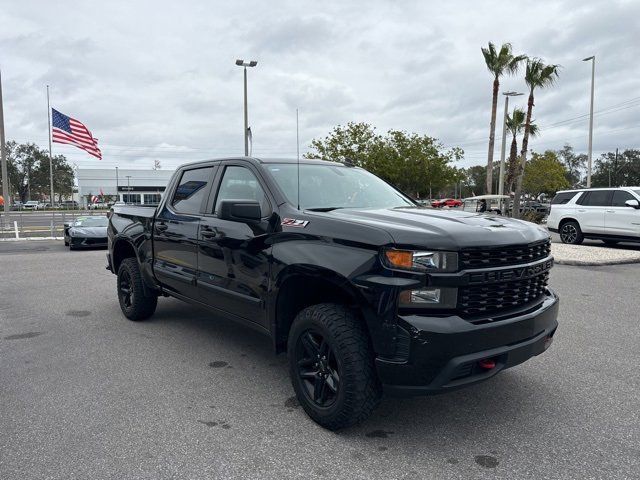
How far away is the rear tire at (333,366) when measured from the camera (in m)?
2.96

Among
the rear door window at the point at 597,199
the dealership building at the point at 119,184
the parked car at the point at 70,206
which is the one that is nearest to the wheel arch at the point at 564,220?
the rear door window at the point at 597,199

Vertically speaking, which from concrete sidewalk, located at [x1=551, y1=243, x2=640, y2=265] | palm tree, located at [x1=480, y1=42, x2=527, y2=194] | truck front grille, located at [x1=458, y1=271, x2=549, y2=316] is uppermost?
palm tree, located at [x1=480, y1=42, x2=527, y2=194]

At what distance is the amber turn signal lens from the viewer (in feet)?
9.36

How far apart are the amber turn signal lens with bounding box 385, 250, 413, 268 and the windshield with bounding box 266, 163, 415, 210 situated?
1.06 meters

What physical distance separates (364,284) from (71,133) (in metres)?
26.8

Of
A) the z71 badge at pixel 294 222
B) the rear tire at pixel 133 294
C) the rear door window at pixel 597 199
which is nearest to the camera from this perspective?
the z71 badge at pixel 294 222

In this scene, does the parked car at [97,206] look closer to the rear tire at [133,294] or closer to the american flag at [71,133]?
the american flag at [71,133]

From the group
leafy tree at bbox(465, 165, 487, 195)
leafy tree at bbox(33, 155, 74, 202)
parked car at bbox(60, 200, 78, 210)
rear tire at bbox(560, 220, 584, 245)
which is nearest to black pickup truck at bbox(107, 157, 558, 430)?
Answer: rear tire at bbox(560, 220, 584, 245)

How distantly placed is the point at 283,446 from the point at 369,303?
100cm

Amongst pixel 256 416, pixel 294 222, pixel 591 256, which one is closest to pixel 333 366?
pixel 256 416

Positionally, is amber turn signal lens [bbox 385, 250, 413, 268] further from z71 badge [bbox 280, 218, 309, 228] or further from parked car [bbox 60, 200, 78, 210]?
parked car [bbox 60, 200, 78, 210]

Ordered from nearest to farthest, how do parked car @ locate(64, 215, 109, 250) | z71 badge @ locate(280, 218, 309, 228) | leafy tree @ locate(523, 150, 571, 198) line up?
1. z71 badge @ locate(280, 218, 309, 228)
2. parked car @ locate(64, 215, 109, 250)
3. leafy tree @ locate(523, 150, 571, 198)

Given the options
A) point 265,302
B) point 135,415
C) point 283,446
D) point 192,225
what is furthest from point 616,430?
point 192,225

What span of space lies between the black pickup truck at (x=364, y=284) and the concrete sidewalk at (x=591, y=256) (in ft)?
26.7
